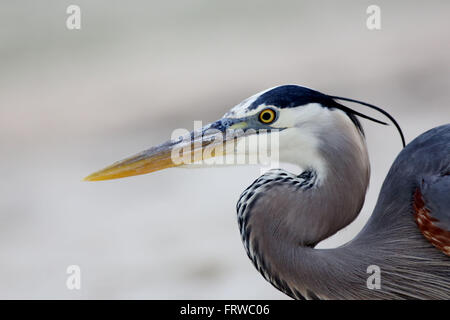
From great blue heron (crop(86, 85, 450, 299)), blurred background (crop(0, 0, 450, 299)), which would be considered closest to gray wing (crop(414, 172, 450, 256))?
great blue heron (crop(86, 85, 450, 299))

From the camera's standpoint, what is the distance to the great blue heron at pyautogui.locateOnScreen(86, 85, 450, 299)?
1.37m

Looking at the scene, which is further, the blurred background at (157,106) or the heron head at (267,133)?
the blurred background at (157,106)

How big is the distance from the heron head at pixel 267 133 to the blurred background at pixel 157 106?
155 cm

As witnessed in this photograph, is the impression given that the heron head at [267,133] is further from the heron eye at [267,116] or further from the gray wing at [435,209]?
the gray wing at [435,209]

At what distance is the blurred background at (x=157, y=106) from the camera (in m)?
3.32

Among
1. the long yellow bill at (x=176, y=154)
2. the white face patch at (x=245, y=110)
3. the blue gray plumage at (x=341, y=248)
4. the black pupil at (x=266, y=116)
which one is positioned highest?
the white face patch at (x=245, y=110)

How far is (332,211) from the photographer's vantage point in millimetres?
1371

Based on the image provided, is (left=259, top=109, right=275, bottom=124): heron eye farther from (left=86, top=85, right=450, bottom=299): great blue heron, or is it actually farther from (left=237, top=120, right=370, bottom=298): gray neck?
(left=237, top=120, right=370, bottom=298): gray neck

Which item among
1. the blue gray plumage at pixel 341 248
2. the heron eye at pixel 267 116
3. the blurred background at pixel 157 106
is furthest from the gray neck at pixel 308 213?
the blurred background at pixel 157 106

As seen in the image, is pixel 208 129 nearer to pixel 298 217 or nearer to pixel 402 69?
pixel 298 217

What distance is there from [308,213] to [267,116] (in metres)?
0.27

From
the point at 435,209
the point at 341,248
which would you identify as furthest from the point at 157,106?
the point at 435,209

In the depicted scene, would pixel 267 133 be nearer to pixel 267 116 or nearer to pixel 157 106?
pixel 267 116

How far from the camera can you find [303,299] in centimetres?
140
